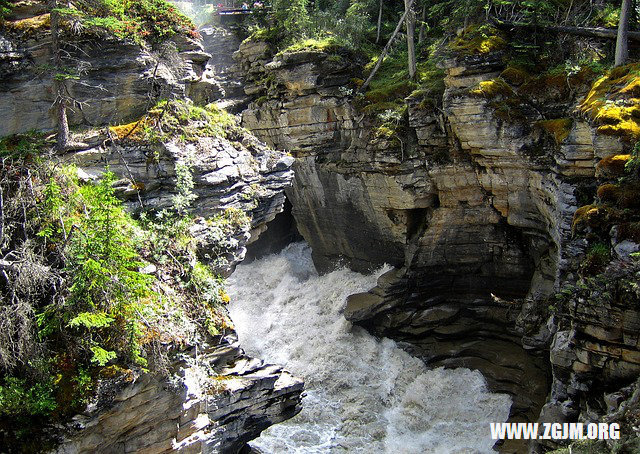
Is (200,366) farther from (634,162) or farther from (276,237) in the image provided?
(276,237)

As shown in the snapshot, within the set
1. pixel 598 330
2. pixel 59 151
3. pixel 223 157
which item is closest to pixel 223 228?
pixel 223 157

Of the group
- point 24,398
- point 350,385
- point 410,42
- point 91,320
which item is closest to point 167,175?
point 91,320

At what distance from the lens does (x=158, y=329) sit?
1033cm

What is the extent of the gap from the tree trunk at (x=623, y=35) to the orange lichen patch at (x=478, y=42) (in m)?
A: 3.35

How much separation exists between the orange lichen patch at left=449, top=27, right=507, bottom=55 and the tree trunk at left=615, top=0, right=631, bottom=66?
3.35 m

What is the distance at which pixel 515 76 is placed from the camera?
52.2 feet

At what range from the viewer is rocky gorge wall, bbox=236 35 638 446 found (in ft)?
48.1

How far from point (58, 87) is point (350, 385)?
12.4 meters

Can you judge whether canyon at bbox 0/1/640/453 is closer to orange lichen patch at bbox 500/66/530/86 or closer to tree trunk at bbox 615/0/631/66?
orange lichen patch at bbox 500/66/530/86

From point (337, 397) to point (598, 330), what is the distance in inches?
355

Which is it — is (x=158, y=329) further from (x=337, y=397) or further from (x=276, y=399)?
(x=337, y=397)

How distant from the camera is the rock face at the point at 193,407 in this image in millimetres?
9602

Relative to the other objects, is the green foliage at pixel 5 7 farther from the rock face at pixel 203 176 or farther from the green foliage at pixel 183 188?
the green foliage at pixel 183 188

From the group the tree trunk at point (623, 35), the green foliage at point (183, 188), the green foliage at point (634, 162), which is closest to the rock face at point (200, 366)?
the green foliage at point (183, 188)
